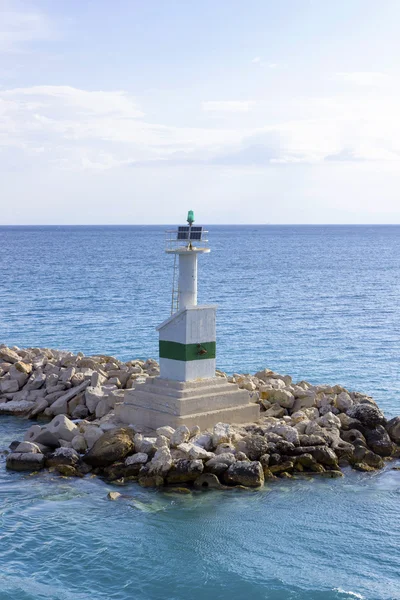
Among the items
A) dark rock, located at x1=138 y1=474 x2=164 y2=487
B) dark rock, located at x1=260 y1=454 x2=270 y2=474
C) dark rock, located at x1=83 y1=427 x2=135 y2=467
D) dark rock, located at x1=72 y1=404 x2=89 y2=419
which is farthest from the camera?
dark rock, located at x1=72 y1=404 x2=89 y2=419

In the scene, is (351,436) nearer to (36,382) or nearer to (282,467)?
(282,467)

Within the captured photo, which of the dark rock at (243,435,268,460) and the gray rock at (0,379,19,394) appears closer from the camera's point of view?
the dark rock at (243,435,268,460)

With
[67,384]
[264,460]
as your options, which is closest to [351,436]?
[264,460]

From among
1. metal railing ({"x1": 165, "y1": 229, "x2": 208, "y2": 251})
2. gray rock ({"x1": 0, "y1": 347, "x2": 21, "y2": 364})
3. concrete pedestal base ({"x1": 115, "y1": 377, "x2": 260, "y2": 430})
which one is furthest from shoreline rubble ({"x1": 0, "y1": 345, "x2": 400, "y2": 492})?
gray rock ({"x1": 0, "y1": 347, "x2": 21, "y2": 364})

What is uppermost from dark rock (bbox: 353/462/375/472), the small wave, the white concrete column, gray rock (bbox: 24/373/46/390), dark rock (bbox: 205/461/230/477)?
the white concrete column

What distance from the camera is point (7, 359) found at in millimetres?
24391

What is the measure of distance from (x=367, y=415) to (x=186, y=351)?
4333 mm

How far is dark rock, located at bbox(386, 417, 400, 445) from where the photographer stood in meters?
17.5

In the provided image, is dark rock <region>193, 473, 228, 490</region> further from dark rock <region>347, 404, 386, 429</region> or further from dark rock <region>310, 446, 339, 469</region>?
dark rock <region>347, 404, 386, 429</region>

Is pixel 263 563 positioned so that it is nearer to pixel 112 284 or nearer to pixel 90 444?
pixel 90 444

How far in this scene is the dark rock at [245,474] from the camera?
14.8 meters

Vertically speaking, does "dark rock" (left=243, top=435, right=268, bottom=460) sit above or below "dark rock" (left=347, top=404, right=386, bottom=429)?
below

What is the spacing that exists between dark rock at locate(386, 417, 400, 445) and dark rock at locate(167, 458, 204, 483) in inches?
192

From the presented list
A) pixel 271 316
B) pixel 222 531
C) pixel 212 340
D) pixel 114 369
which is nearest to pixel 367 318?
pixel 271 316
